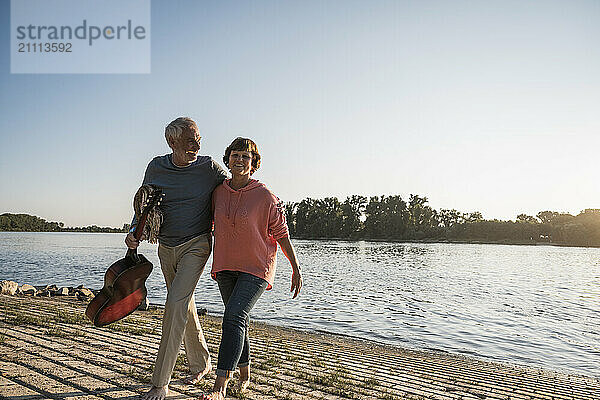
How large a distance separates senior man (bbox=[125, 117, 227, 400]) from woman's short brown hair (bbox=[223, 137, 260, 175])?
200 millimetres

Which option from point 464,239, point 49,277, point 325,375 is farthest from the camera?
point 464,239

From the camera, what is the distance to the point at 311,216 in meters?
146

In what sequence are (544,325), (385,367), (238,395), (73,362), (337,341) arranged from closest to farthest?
(238,395)
(73,362)
(385,367)
(337,341)
(544,325)

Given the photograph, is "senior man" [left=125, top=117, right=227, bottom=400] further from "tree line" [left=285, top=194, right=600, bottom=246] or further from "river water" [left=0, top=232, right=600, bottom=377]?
"tree line" [left=285, top=194, right=600, bottom=246]

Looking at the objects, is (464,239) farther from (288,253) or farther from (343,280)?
(288,253)

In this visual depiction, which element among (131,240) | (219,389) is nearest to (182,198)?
(131,240)

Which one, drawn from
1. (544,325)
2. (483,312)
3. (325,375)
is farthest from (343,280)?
(325,375)

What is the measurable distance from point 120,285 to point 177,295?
57 cm

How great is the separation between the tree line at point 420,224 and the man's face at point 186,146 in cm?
12513

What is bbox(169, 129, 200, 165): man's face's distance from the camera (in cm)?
441

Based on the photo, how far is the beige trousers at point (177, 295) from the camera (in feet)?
13.9

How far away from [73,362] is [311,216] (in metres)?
141

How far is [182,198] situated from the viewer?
448cm

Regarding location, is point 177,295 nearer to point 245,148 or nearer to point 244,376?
point 244,376
